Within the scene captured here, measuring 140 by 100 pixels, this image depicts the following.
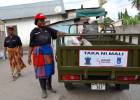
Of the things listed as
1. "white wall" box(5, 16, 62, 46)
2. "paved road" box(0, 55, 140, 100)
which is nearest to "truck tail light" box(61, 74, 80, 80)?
"paved road" box(0, 55, 140, 100)

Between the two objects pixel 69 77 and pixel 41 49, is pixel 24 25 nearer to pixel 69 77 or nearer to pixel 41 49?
pixel 41 49

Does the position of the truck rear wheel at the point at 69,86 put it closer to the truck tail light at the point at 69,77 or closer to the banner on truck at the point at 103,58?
the truck tail light at the point at 69,77

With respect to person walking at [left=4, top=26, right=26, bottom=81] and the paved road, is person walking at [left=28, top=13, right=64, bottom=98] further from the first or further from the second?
person walking at [left=4, top=26, right=26, bottom=81]

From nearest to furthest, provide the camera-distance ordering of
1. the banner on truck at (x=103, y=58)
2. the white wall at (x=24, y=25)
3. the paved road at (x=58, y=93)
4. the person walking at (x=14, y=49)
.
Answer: the banner on truck at (x=103, y=58), the paved road at (x=58, y=93), the person walking at (x=14, y=49), the white wall at (x=24, y=25)

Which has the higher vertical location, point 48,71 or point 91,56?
point 91,56

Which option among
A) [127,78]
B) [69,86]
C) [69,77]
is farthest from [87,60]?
[69,86]

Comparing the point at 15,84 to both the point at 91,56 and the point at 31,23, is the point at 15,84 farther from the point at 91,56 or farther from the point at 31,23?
the point at 31,23

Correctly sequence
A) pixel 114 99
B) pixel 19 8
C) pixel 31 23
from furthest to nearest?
pixel 19 8 < pixel 31 23 < pixel 114 99

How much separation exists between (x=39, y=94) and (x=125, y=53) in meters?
2.79

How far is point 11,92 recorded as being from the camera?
967 cm

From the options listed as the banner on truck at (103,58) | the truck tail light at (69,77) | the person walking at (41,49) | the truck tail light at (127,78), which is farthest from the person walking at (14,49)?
the truck tail light at (127,78)

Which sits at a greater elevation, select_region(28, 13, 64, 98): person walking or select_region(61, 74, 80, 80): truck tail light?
select_region(28, 13, 64, 98): person walking

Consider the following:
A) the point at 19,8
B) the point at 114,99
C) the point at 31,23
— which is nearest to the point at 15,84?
the point at 114,99

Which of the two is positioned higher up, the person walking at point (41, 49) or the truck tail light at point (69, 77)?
the person walking at point (41, 49)
